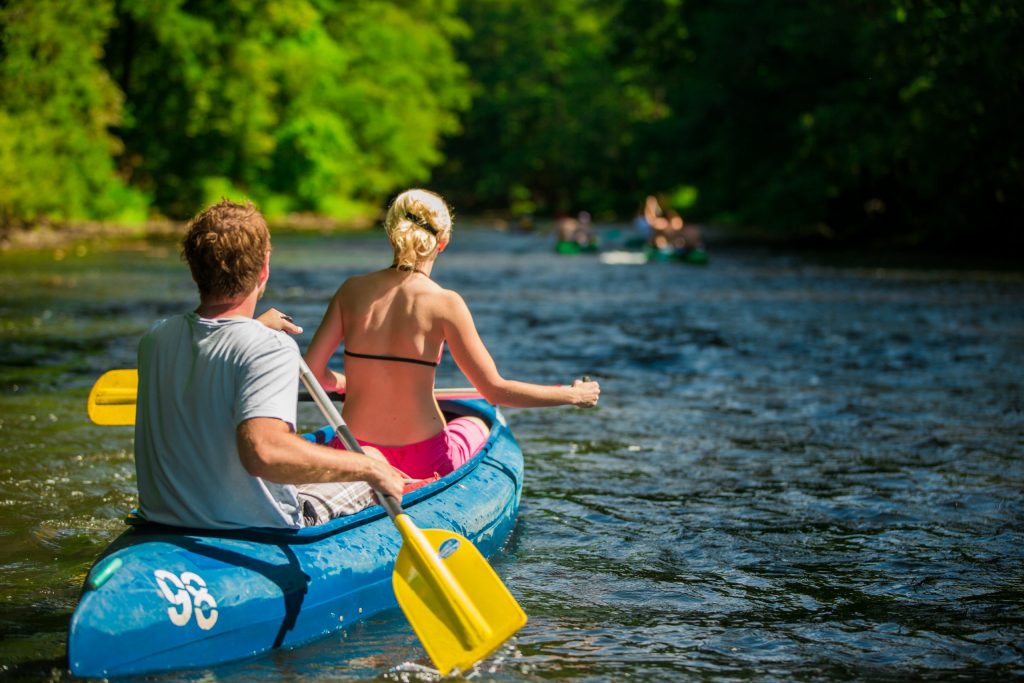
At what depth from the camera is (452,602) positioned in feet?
13.4

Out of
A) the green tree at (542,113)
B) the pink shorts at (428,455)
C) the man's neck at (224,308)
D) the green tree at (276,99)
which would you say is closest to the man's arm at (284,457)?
the man's neck at (224,308)

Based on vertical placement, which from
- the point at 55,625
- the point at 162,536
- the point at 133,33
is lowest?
the point at 55,625

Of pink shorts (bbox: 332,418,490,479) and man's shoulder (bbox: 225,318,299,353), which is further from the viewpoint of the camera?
pink shorts (bbox: 332,418,490,479)

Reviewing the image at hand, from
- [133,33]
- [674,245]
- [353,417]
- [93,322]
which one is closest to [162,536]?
[353,417]

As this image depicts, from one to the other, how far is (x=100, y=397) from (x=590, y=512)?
95.6 inches

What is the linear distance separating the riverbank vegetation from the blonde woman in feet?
46.6

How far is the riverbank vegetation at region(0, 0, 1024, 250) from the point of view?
917 inches

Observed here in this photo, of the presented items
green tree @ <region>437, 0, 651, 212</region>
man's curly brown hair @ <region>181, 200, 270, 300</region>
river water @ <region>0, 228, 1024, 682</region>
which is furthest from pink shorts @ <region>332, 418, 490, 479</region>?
green tree @ <region>437, 0, 651, 212</region>

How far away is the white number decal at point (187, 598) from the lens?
3.83 m

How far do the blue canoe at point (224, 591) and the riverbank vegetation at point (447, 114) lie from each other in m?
15.0

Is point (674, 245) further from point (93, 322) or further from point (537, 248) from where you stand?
point (93, 322)

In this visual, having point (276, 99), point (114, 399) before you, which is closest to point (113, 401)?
point (114, 399)

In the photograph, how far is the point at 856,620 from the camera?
4.73 meters

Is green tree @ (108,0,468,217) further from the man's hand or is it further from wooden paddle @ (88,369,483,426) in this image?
the man's hand
